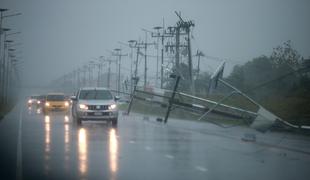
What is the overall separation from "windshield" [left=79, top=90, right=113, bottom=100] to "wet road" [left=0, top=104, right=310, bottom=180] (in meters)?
8.97

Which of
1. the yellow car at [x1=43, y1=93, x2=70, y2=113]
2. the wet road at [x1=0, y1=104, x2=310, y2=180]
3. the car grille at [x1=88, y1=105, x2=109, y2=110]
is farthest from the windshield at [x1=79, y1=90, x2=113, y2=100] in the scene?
the yellow car at [x1=43, y1=93, x2=70, y2=113]

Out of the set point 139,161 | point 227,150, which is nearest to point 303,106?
point 227,150

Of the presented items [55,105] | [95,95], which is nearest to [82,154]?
[95,95]

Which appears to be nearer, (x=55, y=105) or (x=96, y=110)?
(x=96, y=110)

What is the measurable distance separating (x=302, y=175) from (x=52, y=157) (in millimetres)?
6849

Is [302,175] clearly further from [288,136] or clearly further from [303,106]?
[303,106]

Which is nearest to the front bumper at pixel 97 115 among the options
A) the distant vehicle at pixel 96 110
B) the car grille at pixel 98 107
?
the distant vehicle at pixel 96 110

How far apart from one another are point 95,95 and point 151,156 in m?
18.4

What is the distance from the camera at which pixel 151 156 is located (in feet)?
59.0

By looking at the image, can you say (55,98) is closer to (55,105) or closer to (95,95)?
(55,105)

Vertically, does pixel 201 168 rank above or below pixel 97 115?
below

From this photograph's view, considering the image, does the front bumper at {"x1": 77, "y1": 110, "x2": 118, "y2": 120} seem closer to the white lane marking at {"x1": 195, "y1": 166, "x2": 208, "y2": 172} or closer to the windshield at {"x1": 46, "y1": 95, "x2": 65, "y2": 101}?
the white lane marking at {"x1": 195, "y1": 166, "x2": 208, "y2": 172}

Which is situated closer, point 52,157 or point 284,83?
point 52,157

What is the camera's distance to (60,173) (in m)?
14.1
